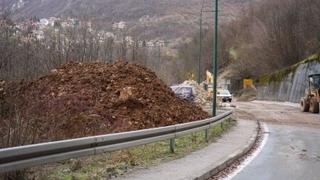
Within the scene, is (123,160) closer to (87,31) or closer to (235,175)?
(235,175)

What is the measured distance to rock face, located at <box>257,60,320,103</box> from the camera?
6292 cm

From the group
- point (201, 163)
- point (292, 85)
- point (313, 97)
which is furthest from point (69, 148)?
point (292, 85)

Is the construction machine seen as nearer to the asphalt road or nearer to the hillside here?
the asphalt road

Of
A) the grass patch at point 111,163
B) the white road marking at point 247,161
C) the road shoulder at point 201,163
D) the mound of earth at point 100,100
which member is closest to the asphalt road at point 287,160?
the white road marking at point 247,161

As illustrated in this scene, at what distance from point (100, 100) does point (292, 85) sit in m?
51.9

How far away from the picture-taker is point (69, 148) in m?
9.28

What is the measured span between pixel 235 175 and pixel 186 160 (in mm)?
1715

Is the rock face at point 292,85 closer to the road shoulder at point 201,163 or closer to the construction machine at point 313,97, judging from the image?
the construction machine at point 313,97

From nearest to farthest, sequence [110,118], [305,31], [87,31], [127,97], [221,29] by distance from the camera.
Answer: [110,118], [127,97], [87,31], [305,31], [221,29]

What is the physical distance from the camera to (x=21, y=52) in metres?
28.6

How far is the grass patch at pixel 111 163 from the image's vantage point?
10242 mm

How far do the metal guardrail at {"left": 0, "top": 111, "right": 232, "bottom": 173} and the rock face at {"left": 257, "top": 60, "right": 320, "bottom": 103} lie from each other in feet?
161

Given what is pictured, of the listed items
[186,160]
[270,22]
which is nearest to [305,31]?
[270,22]

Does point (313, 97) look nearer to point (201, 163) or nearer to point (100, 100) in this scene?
point (100, 100)
